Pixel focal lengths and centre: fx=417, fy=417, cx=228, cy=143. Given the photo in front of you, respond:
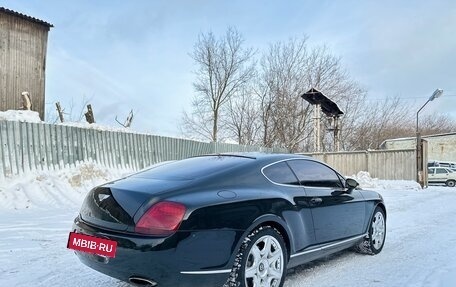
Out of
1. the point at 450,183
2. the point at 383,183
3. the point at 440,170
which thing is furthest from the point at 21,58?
the point at 450,183

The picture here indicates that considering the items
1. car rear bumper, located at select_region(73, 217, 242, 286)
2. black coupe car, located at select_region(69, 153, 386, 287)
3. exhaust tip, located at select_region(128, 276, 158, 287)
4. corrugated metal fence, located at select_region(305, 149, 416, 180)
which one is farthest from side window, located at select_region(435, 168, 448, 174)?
exhaust tip, located at select_region(128, 276, 158, 287)

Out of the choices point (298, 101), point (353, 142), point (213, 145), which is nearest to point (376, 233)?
point (213, 145)

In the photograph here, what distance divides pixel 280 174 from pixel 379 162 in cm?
1833

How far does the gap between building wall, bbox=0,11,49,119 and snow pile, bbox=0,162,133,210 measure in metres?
8.98

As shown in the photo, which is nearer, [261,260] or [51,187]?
[261,260]

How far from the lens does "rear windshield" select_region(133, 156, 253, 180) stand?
3938 millimetres

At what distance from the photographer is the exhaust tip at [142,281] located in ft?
10.6

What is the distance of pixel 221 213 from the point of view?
345 cm

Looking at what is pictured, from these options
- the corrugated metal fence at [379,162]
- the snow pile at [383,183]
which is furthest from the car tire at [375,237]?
the corrugated metal fence at [379,162]

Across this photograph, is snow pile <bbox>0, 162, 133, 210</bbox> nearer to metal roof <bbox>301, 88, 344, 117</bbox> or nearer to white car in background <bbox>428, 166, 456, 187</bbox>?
metal roof <bbox>301, 88, 344, 117</bbox>

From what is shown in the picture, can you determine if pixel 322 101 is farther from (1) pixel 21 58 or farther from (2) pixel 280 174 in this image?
(2) pixel 280 174

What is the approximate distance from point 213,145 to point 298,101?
47.4 ft

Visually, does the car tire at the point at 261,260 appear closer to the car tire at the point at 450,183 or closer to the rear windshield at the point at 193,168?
the rear windshield at the point at 193,168

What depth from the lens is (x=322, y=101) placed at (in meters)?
25.0
